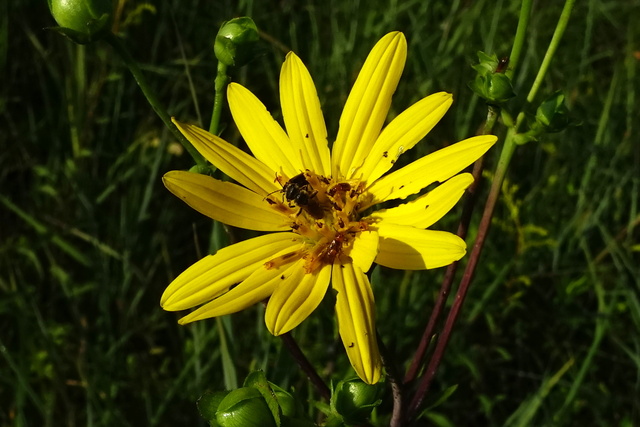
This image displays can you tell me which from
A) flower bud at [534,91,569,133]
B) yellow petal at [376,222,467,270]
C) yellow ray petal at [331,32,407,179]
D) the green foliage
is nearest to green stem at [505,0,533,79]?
flower bud at [534,91,569,133]

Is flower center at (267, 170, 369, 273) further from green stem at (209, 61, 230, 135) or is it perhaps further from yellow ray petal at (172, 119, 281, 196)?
green stem at (209, 61, 230, 135)

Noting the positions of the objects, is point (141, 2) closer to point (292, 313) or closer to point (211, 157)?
point (211, 157)

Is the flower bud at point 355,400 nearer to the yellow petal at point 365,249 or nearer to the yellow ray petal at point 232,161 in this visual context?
the yellow petal at point 365,249

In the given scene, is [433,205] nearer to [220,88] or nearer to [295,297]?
[295,297]

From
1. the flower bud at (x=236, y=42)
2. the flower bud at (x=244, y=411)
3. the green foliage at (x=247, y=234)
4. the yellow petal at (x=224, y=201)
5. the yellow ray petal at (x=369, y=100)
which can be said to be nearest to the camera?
the flower bud at (x=244, y=411)

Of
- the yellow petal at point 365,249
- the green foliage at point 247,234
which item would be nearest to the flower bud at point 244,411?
the yellow petal at point 365,249

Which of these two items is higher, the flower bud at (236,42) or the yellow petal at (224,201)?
the flower bud at (236,42)

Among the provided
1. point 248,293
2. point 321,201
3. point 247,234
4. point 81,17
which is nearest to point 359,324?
point 248,293
